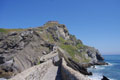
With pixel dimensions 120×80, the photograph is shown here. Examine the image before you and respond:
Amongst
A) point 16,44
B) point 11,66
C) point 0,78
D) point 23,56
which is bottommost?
point 0,78

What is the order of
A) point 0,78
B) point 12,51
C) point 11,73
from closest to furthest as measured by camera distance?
point 0,78 < point 11,73 < point 12,51

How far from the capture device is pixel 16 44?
42.2 meters

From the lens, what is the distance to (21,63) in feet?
111

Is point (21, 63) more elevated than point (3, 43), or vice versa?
point (3, 43)

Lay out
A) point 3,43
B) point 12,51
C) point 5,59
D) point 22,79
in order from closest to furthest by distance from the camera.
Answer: point 22,79 → point 5,59 → point 12,51 → point 3,43

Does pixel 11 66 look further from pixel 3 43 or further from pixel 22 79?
pixel 22 79

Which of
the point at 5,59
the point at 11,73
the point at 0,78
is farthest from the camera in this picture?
the point at 5,59

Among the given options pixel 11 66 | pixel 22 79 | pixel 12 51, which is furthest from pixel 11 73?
pixel 22 79

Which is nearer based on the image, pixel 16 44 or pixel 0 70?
pixel 0 70

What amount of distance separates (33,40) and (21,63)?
1231 centimetres

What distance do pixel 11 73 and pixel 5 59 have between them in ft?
19.7

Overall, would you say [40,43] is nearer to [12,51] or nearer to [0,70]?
[12,51]

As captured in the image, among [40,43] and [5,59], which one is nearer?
[5,59]

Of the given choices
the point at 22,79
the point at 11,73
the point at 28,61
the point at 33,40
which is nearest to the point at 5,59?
the point at 11,73
